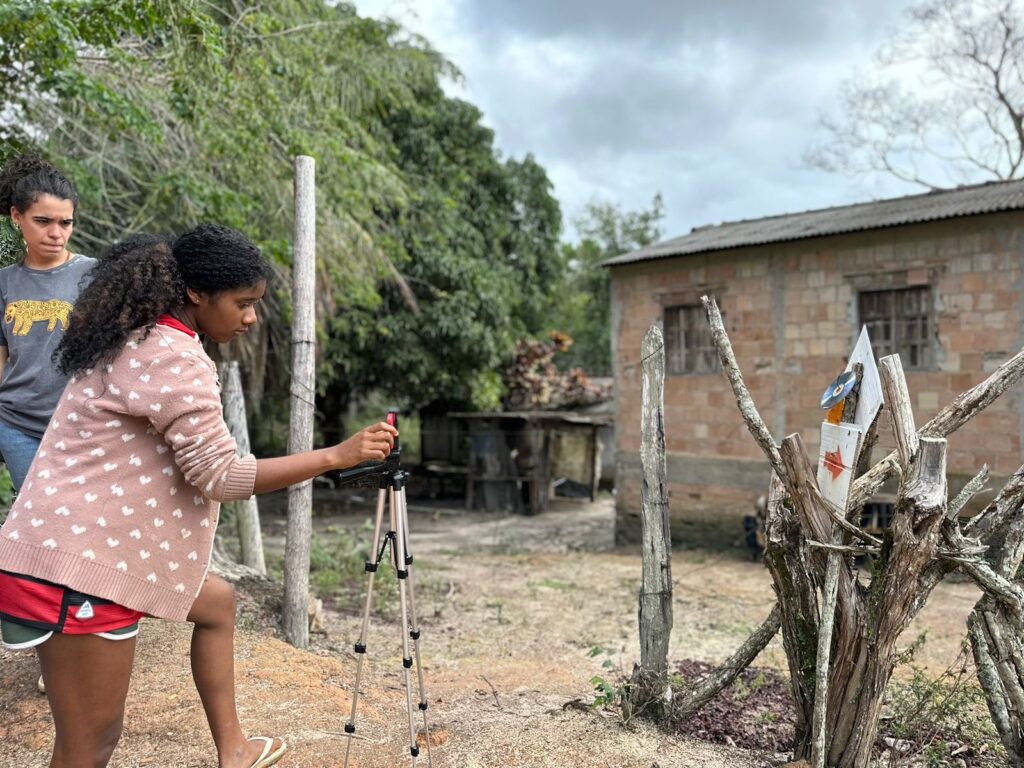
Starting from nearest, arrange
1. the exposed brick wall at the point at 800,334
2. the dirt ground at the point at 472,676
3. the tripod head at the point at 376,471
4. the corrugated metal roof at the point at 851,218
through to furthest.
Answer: the tripod head at the point at 376,471, the dirt ground at the point at 472,676, the exposed brick wall at the point at 800,334, the corrugated metal roof at the point at 851,218

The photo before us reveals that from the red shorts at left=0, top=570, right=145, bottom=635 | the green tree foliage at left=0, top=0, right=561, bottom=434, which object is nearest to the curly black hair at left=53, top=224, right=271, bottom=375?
the red shorts at left=0, top=570, right=145, bottom=635

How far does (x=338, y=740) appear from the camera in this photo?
3.09m

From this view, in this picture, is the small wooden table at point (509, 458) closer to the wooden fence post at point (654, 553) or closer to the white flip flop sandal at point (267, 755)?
the wooden fence post at point (654, 553)

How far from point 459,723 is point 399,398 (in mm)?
12376

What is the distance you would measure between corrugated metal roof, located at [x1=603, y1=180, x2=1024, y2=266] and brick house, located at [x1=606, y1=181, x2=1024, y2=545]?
4cm

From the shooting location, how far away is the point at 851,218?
1011 centimetres

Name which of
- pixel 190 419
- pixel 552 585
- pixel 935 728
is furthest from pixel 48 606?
pixel 552 585

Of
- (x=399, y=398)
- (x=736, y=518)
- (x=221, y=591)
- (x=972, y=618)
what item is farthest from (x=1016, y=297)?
(x=399, y=398)

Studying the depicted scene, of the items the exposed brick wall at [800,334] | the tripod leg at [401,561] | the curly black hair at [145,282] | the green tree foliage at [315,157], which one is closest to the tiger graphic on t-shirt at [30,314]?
the curly black hair at [145,282]

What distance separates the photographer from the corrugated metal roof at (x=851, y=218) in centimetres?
886

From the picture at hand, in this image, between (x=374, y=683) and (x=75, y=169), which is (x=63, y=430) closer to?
(x=374, y=683)

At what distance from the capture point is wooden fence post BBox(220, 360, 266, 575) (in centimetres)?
605

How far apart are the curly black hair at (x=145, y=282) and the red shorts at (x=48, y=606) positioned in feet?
1.66

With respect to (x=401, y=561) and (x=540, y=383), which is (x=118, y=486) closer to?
(x=401, y=561)
